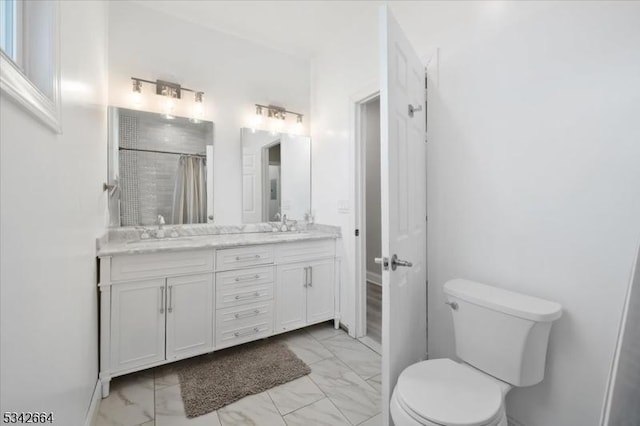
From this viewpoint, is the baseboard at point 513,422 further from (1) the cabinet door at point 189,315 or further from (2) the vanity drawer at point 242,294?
(1) the cabinet door at point 189,315

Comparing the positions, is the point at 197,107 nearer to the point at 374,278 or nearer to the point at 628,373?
the point at 628,373

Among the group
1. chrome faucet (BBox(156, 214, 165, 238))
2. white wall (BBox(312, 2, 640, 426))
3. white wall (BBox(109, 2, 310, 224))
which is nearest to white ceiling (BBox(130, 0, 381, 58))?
white wall (BBox(109, 2, 310, 224))

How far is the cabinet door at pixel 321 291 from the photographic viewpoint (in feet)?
7.97

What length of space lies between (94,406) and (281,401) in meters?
1.01

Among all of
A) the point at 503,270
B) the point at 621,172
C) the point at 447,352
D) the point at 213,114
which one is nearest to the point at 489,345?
the point at 503,270

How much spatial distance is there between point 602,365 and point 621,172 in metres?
0.79

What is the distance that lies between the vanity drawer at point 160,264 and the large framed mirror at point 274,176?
0.80m

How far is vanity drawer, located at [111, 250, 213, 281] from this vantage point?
5.44ft

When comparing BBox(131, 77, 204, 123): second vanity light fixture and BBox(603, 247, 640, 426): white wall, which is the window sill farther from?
BBox(131, 77, 204, 123): second vanity light fixture

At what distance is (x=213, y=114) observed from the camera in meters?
2.54

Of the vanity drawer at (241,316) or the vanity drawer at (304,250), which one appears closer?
the vanity drawer at (241,316)

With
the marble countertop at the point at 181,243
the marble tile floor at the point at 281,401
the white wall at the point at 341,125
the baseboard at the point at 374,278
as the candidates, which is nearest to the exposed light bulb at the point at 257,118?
the white wall at the point at 341,125

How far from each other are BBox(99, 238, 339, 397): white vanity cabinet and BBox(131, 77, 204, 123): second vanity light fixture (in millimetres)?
1309

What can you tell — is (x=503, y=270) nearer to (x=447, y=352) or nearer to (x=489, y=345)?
(x=489, y=345)
